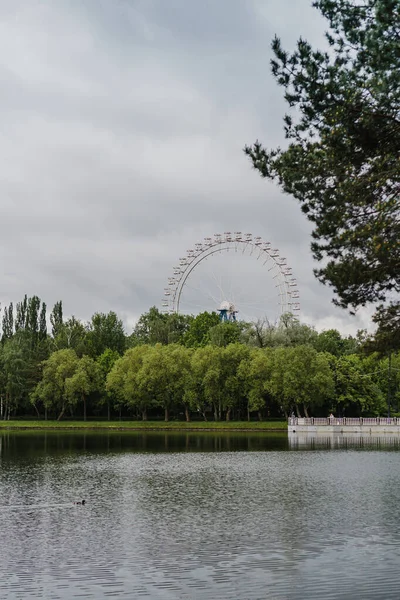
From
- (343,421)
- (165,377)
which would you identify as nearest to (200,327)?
(165,377)

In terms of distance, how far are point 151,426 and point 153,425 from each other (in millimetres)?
439

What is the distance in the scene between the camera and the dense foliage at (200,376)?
88.4 metres

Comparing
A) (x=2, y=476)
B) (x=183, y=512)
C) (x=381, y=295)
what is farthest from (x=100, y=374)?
(x=381, y=295)

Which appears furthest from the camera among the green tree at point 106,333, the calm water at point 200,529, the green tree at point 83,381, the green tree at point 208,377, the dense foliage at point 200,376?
the green tree at point 106,333

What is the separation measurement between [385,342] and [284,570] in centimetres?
900

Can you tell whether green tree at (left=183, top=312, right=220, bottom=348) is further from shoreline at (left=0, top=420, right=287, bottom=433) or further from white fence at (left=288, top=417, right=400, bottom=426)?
white fence at (left=288, top=417, right=400, bottom=426)

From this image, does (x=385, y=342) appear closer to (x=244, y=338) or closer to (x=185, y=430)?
(x=185, y=430)

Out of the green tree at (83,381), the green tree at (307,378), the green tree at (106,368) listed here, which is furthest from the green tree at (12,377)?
the green tree at (307,378)

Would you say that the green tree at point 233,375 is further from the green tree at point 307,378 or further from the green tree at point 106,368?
the green tree at point 106,368

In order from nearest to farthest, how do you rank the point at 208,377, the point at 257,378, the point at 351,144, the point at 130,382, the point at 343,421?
the point at 351,144, the point at 343,421, the point at 257,378, the point at 208,377, the point at 130,382

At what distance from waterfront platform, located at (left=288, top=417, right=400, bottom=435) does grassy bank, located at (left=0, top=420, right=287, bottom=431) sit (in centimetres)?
514

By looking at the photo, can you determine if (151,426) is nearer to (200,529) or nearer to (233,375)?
(233,375)

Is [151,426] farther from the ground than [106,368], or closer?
closer

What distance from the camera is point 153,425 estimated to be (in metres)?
94.2
